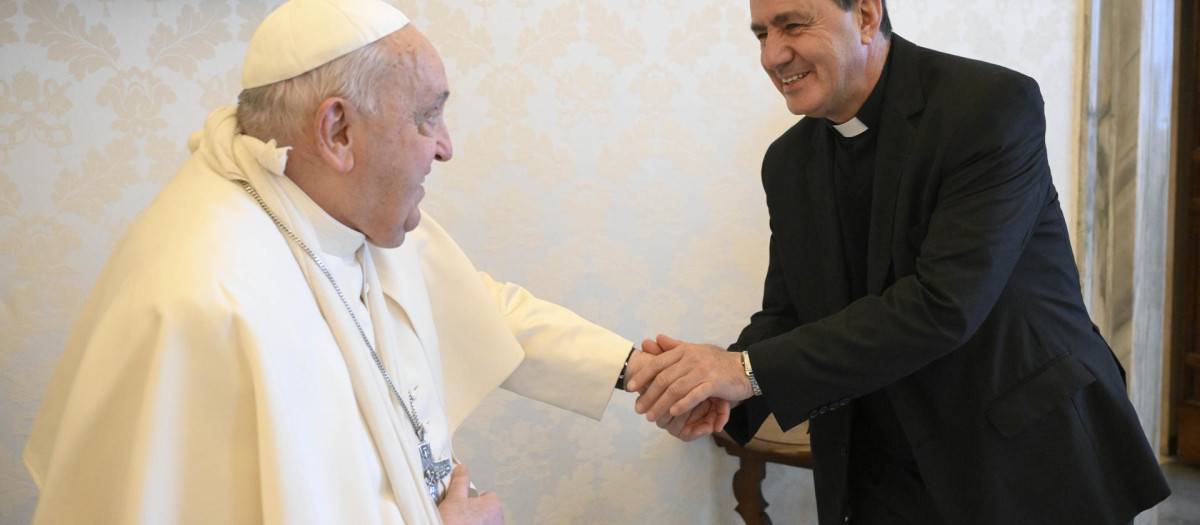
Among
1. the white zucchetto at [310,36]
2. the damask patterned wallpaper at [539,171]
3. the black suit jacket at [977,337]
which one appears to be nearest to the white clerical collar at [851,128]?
the black suit jacket at [977,337]

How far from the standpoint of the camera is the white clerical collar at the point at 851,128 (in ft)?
7.80

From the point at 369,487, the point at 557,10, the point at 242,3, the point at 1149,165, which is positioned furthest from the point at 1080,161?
the point at 369,487

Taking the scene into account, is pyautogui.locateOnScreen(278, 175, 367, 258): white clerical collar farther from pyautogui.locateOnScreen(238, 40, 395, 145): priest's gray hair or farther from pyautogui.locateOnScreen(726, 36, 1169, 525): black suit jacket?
pyautogui.locateOnScreen(726, 36, 1169, 525): black suit jacket

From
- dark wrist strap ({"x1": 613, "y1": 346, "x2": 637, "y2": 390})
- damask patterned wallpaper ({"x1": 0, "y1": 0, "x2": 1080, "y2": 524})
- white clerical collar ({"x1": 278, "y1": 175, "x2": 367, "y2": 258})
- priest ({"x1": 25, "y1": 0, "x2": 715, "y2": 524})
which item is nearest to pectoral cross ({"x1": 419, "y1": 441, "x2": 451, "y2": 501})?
priest ({"x1": 25, "y1": 0, "x2": 715, "y2": 524})

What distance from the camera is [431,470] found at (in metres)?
1.80

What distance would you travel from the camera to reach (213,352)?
1393 millimetres

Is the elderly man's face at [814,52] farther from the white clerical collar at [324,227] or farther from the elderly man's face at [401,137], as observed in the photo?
the white clerical collar at [324,227]

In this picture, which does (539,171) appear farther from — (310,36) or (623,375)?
(310,36)

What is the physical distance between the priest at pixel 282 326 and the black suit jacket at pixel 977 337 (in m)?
0.91

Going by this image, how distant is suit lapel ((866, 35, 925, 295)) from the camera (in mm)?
2197

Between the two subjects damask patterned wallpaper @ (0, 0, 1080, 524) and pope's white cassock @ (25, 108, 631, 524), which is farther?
damask patterned wallpaper @ (0, 0, 1080, 524)

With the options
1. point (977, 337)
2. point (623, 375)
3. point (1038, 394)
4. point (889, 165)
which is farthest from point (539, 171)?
point (1038, 394)

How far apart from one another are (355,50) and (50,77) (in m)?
1.49

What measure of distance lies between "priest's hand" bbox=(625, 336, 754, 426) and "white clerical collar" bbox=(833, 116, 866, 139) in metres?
0.61
